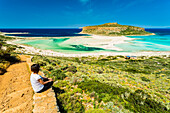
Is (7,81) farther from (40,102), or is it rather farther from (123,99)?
(123,99)

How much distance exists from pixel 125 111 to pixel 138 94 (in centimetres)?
264

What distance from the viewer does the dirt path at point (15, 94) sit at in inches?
181

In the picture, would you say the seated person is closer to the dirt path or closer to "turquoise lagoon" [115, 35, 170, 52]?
the dirt path

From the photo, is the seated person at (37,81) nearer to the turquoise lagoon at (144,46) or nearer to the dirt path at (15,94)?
the dirt path at (15,94)

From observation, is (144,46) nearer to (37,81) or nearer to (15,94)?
(37,81)

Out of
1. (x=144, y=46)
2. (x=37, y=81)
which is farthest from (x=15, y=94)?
(x=144, y=46)

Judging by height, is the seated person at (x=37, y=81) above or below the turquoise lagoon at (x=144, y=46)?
above

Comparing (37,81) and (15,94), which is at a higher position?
(37,81)

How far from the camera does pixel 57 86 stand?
287 inches

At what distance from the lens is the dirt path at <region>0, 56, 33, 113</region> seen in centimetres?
461

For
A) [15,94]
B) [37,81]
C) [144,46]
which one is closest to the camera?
[37,81]

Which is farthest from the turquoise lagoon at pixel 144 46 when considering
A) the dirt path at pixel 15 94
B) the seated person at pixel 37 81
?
the seated person at pixel 37 81

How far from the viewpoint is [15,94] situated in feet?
18.5

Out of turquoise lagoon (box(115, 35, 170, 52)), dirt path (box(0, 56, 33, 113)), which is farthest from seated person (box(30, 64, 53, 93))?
turquoise lagoon (box(115, 35, 170, 52))
